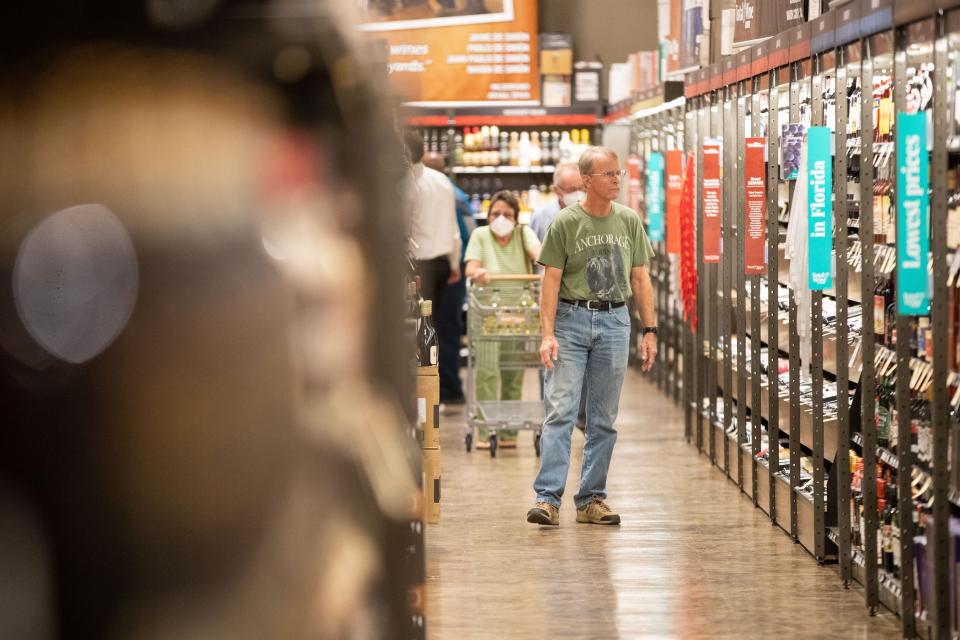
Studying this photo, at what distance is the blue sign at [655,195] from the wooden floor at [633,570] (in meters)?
3.69

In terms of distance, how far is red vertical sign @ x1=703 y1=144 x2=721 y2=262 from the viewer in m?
8.06

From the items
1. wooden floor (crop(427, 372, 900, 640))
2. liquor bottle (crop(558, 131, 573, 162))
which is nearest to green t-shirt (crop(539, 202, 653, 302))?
wooden floor (crop(427, 372, 900, 640))

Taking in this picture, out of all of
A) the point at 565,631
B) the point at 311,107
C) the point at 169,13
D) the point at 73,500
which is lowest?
the point at 565,631

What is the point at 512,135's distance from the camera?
1609 cm

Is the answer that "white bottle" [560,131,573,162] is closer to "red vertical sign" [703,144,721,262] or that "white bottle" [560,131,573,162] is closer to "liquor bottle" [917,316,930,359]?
"red vertical sign" [703,144,721,262]

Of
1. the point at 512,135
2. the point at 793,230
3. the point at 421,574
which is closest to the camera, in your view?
the point at 421,574

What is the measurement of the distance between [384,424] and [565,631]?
3.24 meters

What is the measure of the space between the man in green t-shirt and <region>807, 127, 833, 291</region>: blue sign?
1.15m

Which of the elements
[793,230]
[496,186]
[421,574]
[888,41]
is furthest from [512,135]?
[421,574]

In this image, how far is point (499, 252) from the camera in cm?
939

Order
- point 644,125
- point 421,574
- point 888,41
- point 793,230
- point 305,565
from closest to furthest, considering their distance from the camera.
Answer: point 305,565
point 421,574
point 888,41
point 793,230
point 644,125

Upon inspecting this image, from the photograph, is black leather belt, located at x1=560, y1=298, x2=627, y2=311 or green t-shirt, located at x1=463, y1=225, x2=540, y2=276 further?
green t-shirt, located at x1=463, y1=225, x2=540, y2=276

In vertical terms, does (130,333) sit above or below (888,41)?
below

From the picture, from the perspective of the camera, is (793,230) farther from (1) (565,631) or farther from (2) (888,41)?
(1) (565,631)
